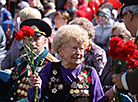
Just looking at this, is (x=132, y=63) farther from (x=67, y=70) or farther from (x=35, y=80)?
(x=35, y=80)

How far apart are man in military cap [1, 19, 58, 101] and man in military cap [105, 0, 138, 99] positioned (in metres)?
1.20

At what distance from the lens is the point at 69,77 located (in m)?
3.12

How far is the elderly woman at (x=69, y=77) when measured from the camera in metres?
Result: 3.01

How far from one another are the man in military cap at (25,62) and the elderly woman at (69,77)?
1.63ft

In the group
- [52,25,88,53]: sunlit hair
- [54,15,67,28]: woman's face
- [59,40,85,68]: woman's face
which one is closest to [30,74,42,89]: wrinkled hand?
[59,40,85,68]: woman's face

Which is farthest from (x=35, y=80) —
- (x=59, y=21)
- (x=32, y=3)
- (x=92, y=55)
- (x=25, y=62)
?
(x=32, y=3)

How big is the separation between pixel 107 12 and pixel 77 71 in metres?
3.94

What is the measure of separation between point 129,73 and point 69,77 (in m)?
0.93

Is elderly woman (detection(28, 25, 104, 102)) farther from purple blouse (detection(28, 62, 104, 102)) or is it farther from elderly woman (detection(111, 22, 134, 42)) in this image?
elderly woman (detection(111, 22, 134, 42))

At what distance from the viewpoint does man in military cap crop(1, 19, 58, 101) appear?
11.9ft

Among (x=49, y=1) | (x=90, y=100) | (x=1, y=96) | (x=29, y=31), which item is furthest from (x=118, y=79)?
(x=49, y=1)

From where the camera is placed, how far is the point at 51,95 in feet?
10.1

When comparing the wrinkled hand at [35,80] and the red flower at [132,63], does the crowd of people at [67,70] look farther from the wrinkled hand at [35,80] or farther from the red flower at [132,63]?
the red flower at [132,63]

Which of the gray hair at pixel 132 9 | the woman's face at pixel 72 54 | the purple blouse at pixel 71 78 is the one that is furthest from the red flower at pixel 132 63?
the woman's face at pixel 72 54
